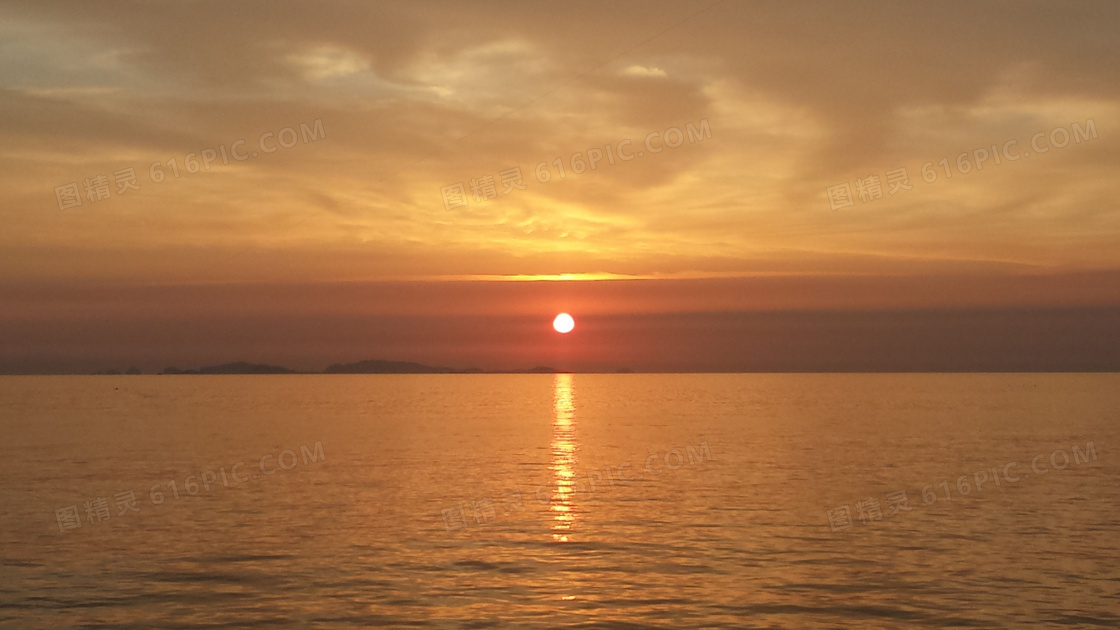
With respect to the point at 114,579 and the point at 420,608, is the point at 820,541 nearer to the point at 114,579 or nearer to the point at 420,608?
the point at 420,608

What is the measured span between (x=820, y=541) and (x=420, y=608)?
19252 mm

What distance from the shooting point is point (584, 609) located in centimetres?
3003

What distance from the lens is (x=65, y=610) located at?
96.6 ft

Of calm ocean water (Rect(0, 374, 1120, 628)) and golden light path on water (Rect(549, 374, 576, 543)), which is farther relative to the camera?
golden light path on water (Rect(549, 374, 576, 543))

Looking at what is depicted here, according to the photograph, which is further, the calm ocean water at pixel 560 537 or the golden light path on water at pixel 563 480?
the golden light path on water at pixel 563 480

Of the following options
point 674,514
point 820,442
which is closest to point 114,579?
point 674,514

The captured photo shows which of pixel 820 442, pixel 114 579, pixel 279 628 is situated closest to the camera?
pixel 279 628

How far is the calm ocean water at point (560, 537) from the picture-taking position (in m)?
30.1

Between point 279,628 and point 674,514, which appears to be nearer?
point 279,628

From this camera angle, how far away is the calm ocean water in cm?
3008

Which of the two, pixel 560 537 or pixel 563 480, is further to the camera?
pixel 563 480

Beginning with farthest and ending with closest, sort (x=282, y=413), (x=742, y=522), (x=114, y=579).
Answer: (x=282, y=413)
(x=742, y=522)
(x=114, y=579)

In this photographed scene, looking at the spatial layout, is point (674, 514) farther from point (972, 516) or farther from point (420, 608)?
point (420, 608)

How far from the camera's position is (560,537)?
42719 mm
